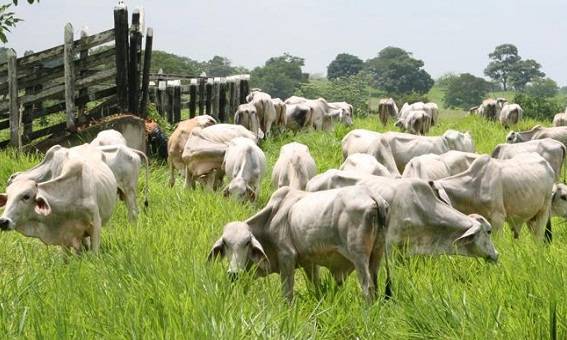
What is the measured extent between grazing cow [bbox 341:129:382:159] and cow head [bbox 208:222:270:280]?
212 inches

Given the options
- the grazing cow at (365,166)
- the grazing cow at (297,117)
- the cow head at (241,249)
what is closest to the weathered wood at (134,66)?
the grazing cow at (365,166)

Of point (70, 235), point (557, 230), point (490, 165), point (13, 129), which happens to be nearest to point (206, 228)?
point (70, 235)

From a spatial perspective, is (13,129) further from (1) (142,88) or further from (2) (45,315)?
(2) (45,315)

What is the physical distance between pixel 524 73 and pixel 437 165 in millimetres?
122828

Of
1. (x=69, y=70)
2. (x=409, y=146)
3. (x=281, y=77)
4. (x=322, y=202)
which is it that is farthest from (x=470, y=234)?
(x=281, y=77)

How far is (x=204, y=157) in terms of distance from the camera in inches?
413

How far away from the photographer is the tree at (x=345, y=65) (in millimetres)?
119000

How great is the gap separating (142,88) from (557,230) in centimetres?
715

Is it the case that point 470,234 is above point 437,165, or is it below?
above

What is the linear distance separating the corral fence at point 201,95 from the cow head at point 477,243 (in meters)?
9.83

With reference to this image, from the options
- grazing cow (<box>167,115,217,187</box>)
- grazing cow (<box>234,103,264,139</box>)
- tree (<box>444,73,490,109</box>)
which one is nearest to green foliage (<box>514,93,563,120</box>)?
grazing cow (<box>234,103,264,139</box>)

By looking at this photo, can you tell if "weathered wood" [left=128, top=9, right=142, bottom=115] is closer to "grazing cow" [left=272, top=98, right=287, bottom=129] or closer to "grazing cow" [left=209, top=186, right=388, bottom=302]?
"grazing cow" [left=209, top=186, right=388, bottom=302]

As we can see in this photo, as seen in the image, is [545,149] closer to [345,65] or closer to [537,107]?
[537,107]

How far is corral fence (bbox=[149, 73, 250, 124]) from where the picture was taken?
1498 cm
